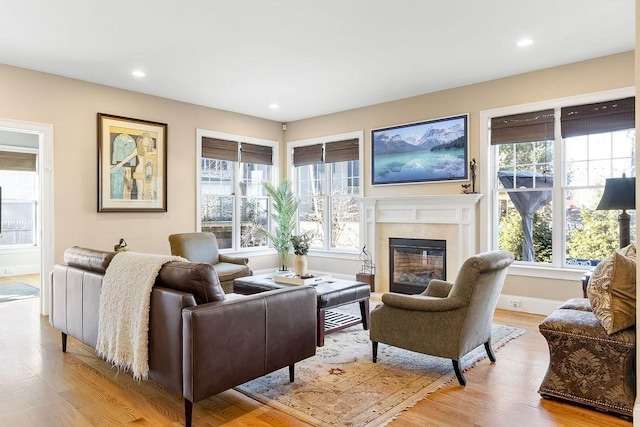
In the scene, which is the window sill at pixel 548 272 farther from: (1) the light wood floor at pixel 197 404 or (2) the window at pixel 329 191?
(2) the window at pixel 329 191

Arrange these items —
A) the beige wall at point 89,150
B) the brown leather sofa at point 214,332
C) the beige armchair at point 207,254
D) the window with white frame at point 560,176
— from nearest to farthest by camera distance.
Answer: the brown leather sofa at point 214,332 → the window with white frame at point 560,176 → the beige wall at point 89,150 → the beige armchair at point 207,254

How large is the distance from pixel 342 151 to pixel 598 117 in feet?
11.4

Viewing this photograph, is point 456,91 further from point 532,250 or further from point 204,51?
point 204,51

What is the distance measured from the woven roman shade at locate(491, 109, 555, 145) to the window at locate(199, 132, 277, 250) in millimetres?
3780

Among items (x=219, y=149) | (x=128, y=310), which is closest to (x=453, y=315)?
(x=128, y=310)

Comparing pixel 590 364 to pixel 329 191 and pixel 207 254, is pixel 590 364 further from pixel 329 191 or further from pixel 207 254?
pixel 329 191

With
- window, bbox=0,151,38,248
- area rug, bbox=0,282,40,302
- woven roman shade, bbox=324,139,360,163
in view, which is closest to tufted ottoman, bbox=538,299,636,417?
woven roman shade, bbox=324,139,360,163

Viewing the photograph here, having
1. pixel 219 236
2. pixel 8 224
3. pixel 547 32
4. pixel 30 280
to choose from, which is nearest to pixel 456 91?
pixel 547 32

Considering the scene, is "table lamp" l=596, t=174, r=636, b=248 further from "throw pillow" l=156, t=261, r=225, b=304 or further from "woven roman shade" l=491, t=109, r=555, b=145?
"throw pillow" l=156, t=261, r=225, b=304

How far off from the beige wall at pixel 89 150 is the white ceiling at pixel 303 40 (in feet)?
0.67

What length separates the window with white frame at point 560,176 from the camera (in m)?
4.44

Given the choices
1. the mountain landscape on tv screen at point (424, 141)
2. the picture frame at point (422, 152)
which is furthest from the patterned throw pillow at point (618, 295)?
the mountain landscape on tv screen at point (424, 141)

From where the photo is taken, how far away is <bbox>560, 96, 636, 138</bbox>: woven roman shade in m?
4.27

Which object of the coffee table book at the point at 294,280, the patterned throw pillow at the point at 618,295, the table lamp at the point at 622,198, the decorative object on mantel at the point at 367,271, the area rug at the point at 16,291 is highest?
the table lamp at the point at 622,198
